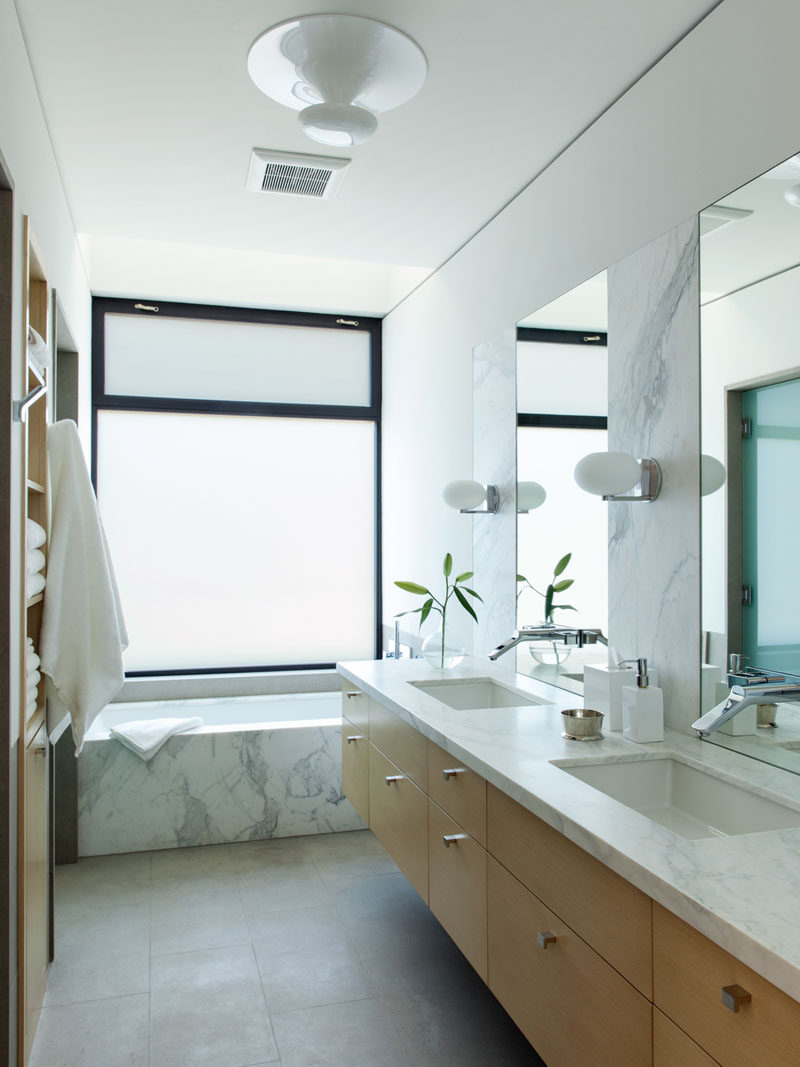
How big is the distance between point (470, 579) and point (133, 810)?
170 cm

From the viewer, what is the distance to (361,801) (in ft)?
9.86

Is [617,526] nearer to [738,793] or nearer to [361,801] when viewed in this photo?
[738,793]

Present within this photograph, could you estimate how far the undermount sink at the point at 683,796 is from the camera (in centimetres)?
157

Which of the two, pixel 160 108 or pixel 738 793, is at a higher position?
pixel 160 108

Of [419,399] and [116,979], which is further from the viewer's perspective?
[419,399]

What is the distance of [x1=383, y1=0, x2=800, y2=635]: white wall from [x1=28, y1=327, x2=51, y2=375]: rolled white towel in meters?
1.52

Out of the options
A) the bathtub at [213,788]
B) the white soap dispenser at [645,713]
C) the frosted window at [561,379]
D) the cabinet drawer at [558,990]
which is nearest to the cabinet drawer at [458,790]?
the cabinet drawer at [558,990]

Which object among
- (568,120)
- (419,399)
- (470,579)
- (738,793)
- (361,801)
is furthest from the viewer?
(419,399)

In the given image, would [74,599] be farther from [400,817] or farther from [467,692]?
[467,692]

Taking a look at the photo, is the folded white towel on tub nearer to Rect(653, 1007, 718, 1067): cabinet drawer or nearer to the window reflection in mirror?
the window reflection in mirror

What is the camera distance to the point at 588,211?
2.45m

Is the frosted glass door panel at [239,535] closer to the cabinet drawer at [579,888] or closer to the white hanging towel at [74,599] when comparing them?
the white hanging towel at [74,599]

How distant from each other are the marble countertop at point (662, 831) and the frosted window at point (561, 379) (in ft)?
2.88

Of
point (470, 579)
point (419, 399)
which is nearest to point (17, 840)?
point (470, 579)
